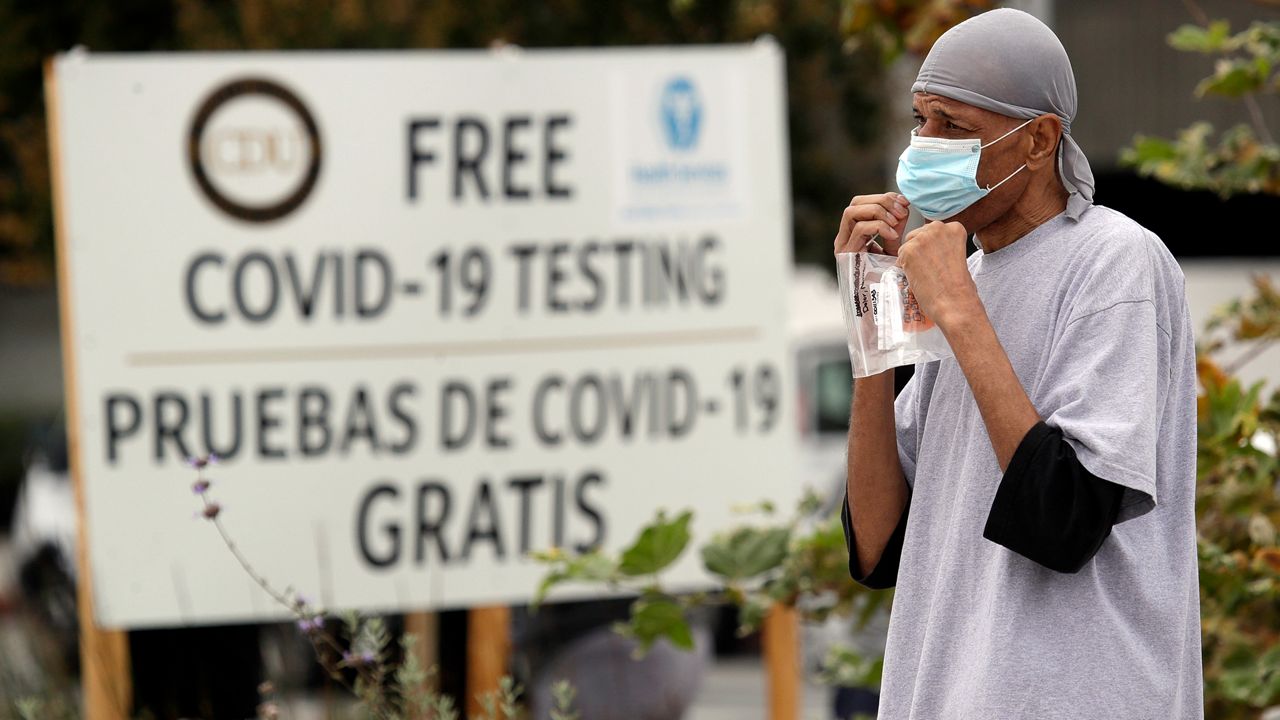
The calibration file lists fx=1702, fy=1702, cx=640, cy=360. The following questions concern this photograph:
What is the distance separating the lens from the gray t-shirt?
168 cm

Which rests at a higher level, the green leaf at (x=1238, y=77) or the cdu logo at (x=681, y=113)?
the green leaf at (x=1238, y=77)

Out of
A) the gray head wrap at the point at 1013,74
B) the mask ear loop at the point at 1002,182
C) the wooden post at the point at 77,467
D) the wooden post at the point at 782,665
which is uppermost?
the gray head wrap at the point at 1013,74

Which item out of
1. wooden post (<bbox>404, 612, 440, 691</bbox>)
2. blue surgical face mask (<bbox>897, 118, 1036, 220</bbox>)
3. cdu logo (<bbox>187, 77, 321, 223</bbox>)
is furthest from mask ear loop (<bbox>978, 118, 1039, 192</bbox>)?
cdu logo (<bbox>187, 77, 321, 223</bbox>)

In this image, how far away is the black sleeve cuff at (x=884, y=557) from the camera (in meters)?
2.01

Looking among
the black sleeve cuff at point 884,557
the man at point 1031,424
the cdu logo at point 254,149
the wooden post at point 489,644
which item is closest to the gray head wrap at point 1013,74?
the man at point 1031,424

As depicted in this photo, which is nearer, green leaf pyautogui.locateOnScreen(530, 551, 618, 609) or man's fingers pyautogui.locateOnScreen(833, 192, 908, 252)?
man's fingers pyautogui.locateOnScreen(833, 192, 908, 252)

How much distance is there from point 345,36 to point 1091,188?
7061 millimetres

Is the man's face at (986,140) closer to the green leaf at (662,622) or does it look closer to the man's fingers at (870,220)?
the man's fingers at (870,220)

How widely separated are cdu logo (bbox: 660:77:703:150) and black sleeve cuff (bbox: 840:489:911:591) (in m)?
3.15

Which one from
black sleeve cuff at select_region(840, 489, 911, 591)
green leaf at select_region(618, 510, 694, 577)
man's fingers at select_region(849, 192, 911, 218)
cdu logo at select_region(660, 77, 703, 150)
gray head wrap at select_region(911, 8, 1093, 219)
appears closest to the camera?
gray head wrap at select_region(911, 8, 1093, 219)

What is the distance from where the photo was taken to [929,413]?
6.31ft

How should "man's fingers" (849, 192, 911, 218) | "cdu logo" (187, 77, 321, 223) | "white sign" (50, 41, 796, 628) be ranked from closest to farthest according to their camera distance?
1. "man's fingers" (849, 192, 911, 218)
2. "white sign" (50, 41, 796, 628)
3. "cdu logo" (187, 77, 321, 223)

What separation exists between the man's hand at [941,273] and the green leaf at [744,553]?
1378 millimetres

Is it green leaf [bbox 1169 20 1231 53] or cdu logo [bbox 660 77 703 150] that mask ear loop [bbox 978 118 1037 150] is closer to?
green leaf [bbox 1169 20 1231 53]
